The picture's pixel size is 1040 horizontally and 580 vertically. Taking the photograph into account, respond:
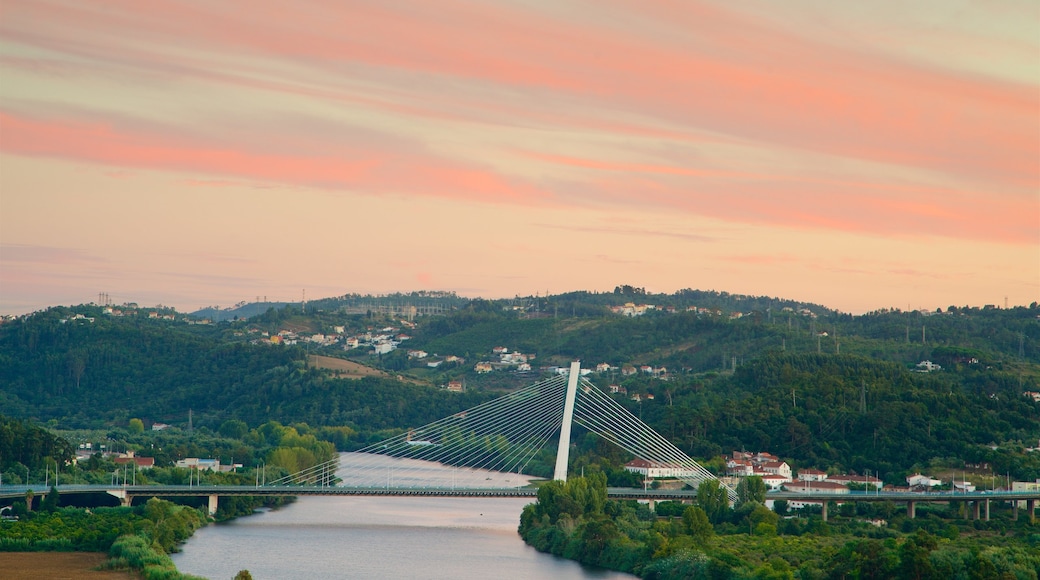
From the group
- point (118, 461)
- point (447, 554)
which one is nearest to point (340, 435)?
point (118, 461)

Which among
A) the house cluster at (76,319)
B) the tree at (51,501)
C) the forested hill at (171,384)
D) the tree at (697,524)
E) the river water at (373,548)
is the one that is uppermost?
the house cluster at (76,319)

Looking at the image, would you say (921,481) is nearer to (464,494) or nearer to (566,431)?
(566,431)

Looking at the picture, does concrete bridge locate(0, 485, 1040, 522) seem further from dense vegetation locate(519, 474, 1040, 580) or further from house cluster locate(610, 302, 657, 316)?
house cluster locate(610, 302, 657, 316)

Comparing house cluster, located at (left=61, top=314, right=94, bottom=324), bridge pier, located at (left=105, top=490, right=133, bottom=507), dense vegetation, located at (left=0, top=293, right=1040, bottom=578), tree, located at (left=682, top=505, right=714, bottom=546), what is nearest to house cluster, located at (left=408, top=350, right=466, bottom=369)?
dense vegetation, located at (left=0, top=293, right=1040, bottom=578)

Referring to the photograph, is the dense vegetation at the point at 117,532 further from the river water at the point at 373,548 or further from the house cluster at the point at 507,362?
the house cluster at the point at 507,362

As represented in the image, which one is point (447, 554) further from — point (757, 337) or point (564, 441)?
point (757, 337)

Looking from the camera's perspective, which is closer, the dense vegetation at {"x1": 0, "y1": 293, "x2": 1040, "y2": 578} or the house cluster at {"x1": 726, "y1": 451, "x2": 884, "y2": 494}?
the dense vegetation at {"x1": 0, "y1": 293, "x2": 1040, "y2": 578}

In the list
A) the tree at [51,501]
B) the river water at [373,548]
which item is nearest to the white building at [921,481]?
the river water at [373,548]
